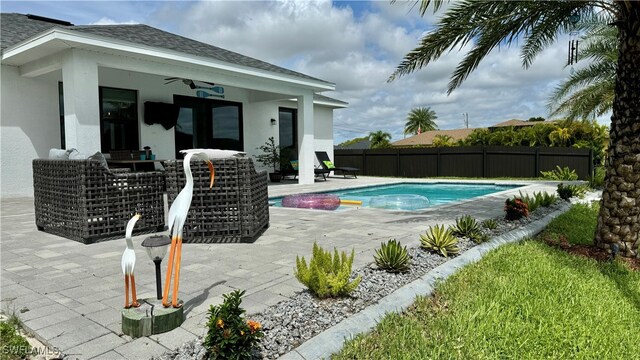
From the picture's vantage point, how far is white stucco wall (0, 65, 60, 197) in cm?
998

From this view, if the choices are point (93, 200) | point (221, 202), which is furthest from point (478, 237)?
point (93, 200)

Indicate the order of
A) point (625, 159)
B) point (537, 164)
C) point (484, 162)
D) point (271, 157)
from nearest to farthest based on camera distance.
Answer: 1. point (625, 159)
2. point (271, 157)
3. point (537, 164)
4. point (484, 162)

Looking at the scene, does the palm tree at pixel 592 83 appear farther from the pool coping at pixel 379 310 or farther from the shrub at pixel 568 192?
the pool coping at pixel 379 310

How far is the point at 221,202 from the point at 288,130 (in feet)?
43.3

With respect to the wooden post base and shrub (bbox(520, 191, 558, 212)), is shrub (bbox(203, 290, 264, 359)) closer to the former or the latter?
the wooden post base

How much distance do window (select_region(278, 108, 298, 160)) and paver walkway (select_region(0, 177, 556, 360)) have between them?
36.6 feet

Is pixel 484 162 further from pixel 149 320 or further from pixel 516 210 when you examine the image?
pixel 149 320

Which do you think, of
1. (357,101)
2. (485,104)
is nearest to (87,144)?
(357,101)

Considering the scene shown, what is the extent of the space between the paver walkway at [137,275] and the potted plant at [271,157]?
9238mm

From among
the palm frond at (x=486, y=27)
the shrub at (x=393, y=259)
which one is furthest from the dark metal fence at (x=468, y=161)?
the shrub at (x=393, y=259)

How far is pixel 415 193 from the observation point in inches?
559

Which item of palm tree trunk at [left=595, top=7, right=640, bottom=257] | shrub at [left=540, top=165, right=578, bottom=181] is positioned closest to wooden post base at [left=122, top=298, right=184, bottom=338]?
palm tree trunk at [left=595, top=7, right=640, bottom=257]

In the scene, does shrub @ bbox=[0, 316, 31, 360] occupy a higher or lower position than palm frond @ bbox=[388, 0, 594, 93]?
lower

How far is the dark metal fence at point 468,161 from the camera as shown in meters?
17.8
